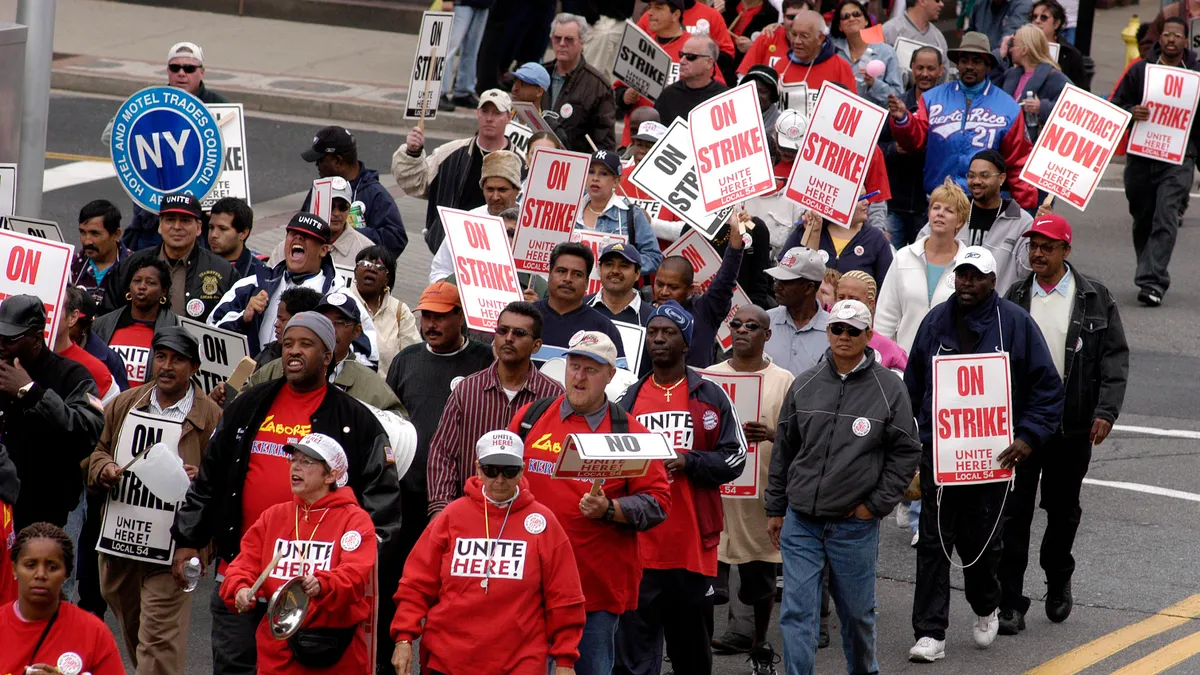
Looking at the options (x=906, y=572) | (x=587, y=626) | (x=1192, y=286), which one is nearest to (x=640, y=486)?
(x=587, y=626)

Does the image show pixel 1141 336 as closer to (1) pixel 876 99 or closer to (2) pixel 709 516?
(1) pixel 876 99

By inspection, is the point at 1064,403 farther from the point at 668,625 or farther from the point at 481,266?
the point at 481,266

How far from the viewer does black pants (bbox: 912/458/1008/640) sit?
935cm

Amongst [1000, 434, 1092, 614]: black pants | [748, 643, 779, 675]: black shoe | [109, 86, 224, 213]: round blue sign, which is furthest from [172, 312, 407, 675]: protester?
[1000, 434, 1092, 614]: black pants

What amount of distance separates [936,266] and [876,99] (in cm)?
500

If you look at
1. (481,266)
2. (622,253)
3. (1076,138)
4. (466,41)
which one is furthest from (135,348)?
(466,41)

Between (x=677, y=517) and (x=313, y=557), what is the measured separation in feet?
6.70

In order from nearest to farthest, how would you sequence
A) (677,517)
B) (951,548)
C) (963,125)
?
(677,517) < (951,548) < (963,125)

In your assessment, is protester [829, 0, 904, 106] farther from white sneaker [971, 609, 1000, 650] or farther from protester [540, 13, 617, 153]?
white sneaker [971, 609, 1000, 650]

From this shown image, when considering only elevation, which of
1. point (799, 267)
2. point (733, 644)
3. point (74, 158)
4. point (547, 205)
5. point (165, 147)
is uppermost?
A: point (799, 267)

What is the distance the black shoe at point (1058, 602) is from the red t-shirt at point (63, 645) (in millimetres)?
5430

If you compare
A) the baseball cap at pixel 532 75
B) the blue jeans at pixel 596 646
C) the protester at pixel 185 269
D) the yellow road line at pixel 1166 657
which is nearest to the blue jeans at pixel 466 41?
the baseball cap at pixel 532 75

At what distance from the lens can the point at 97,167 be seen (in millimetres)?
18562

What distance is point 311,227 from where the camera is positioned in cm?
995
